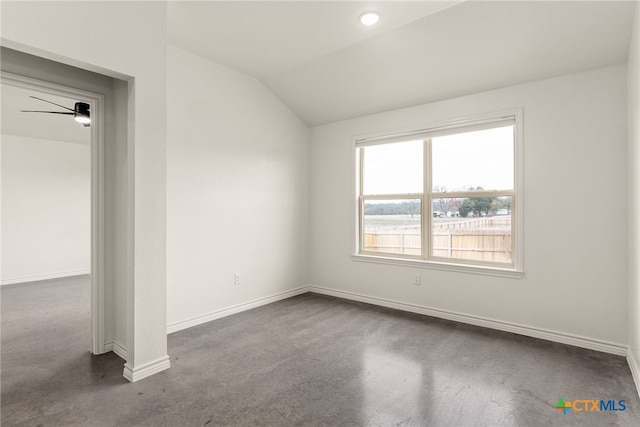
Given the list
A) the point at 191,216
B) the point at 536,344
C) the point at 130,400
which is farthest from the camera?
the point at 191,216

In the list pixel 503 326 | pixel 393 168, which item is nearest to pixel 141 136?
pixel 393 168

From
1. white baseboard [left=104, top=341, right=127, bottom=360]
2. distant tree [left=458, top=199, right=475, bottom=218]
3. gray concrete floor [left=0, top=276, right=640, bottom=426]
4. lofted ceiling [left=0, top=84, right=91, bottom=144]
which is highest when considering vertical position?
lofted ceiling [left=0, top=84, right=91, bottom=144]

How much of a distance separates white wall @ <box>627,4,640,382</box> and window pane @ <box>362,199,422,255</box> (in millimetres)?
1898

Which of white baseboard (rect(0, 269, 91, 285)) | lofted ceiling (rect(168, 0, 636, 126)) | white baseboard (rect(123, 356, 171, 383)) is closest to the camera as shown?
white baseboard (rect(123, 356, 171, 383))

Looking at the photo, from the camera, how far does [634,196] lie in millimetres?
2314

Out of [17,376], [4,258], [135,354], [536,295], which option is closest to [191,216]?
[135,354]

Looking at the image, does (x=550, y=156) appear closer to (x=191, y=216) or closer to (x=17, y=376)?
(x=191, y=216)

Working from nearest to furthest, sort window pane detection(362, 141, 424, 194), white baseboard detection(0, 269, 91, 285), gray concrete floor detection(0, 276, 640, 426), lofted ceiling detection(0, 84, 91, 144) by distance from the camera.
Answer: gray concrete floor detection(0, 276, 640, 426), lofted ceiling detection(0, 84, 91, 144), window pane detection(362, 141, 424, 194), white baseboard detection(0, 269, 91, 285)

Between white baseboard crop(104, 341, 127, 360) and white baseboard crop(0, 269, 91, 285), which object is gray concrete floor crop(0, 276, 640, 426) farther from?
white baseboard crop(0, 269, 91, 285)

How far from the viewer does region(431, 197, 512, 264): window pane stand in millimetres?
3402

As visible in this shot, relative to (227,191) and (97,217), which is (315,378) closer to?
(97,217)

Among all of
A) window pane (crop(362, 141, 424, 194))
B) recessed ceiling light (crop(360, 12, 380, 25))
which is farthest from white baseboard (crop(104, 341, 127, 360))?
recessed ceiling light (crop(360, 12, 380, 25))

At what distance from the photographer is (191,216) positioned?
3391 mm

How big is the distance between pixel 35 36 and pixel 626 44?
4.06 metres
